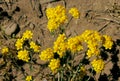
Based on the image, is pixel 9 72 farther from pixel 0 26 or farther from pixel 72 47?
pixel 72 47

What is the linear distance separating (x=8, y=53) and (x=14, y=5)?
3.03ft

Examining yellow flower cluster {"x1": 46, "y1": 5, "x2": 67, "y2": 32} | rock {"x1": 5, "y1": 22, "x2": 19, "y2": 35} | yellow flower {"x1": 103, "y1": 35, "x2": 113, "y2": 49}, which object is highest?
yellow flower cluster {"x1": 46, "y1": 5, "x2": 67, "y2": 32}

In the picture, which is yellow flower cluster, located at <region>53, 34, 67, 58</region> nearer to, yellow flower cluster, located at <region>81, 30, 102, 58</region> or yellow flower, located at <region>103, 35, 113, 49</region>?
yellow flower cluster, located at <region>81, 30, 102, 58</region>

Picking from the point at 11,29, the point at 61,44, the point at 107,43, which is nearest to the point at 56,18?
the point at 61,44

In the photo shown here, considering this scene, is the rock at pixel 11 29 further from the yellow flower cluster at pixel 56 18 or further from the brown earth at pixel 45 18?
the yellow flower cluster at pixel 56 18

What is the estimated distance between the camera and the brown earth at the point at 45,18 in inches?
166

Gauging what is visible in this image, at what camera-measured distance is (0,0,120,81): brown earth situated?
4.21 m

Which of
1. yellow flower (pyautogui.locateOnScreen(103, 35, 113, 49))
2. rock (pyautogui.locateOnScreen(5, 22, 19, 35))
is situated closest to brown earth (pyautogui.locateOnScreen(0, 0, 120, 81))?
rock (pyautogui.locateOnScreen(5, 22, 19, 35))

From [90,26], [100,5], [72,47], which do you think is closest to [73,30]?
[90,26]

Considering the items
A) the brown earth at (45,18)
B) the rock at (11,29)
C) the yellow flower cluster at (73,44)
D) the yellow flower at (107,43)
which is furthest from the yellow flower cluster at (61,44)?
the rock at (11,29)

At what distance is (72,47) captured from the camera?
10.3ft

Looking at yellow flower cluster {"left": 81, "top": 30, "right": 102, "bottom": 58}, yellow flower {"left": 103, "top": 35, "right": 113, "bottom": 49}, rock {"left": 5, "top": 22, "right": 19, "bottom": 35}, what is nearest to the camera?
yellow flower cluster {"left": 81, "top": 30, "right": 102, "bottom": 58}

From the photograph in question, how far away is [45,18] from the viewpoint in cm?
435

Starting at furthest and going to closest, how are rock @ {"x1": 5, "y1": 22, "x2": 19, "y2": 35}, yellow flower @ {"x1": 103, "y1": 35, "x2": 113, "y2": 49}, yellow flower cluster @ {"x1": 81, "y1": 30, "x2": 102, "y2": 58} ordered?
rock @ {"x1": 5, "y1": 22, "x2": 19, "y2": 35} < yellow flower @ {"x1": 103, "y1": 35, "x2": 113, "y2": 49} < yellow flower cluster @ {"x1": 81, "y1": 30, "x2": 102, "y2": 58}
